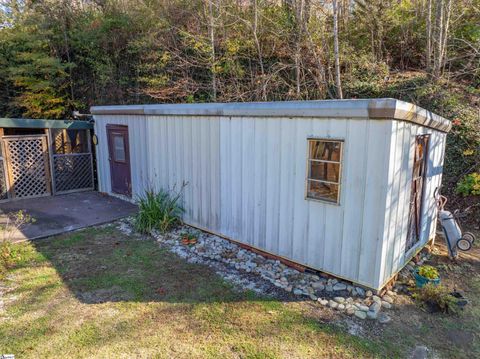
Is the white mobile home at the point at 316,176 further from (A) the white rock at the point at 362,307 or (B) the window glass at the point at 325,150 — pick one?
(A) the white rock at the point at 362,307

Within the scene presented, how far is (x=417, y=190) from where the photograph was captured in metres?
4.43

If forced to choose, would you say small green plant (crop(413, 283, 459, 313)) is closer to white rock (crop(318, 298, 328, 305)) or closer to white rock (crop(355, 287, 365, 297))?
Answer: white rock (crop(355, 287, 365, 297))

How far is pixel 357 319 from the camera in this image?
3.34m

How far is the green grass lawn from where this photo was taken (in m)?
2.88

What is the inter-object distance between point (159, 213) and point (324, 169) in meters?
3.17

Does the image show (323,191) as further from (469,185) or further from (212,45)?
(212,45)

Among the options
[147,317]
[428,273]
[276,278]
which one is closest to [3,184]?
[147,317]

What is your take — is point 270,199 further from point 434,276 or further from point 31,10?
point 31,10

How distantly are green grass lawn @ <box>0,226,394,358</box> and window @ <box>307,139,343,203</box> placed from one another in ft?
4.32

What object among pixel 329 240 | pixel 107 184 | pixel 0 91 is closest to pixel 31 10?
pixel 0 91

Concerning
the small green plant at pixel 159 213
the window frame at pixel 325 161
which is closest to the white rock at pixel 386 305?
the window frame at pixel 325 161

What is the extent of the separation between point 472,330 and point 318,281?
1572 millimetres

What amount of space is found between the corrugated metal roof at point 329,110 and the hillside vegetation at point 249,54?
3744 mm

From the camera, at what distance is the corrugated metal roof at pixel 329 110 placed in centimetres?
327
